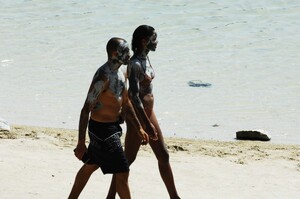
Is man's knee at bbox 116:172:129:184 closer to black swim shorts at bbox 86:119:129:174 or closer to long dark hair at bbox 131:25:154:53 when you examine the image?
black swim shorts at bbox 86:119:129:174

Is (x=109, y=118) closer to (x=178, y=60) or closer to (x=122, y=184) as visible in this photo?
(x=122, y=184)

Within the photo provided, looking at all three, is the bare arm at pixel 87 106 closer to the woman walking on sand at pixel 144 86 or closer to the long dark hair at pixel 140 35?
the woman walking on sand at pixel 144 86

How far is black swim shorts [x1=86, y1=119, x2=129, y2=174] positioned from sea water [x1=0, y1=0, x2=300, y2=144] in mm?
Answer: 5224

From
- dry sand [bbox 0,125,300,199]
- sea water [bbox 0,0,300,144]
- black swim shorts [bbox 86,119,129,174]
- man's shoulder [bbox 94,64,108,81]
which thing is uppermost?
man's shoulder [bbox 94,64,108,81]

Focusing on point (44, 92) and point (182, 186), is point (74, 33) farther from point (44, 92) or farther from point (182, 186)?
point (182, 186)

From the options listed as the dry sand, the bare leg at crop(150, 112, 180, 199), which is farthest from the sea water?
the bare leg at crop(150, 112, 180, 199)

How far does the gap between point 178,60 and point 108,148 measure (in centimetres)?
1055

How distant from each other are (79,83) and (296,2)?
9750 mm

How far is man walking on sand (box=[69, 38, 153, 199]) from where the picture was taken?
6965 mm

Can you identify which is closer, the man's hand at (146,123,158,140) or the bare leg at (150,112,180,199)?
the man's hand at (146,123,158,140)

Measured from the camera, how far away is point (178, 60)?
17500 millimetres

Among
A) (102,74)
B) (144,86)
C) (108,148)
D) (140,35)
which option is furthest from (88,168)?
(140,35)

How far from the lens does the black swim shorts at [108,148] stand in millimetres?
7031

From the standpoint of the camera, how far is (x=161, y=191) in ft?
28.5
